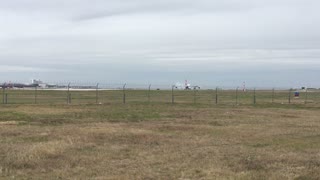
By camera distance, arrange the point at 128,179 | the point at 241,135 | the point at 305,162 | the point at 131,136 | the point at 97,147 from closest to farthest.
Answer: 1. the point at 128,179
2. the point at 305,162
3. the point at 97,147
4. the point at 131,136
5. the point at 241,135

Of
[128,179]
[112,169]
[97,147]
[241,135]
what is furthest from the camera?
[241,135]

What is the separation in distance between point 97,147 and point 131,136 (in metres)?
3.10

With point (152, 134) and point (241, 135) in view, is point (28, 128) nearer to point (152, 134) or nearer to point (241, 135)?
point (152, 134)

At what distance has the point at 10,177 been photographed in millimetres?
11188

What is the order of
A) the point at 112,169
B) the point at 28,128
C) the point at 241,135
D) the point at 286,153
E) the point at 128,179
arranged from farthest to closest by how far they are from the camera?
the point at 28,128, the point at 241,135, the point at 286,153, the point at 112,169, the point at 128,179

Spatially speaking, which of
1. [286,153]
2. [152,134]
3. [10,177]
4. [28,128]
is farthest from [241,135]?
[10,177]

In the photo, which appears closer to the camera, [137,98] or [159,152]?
[159,152]

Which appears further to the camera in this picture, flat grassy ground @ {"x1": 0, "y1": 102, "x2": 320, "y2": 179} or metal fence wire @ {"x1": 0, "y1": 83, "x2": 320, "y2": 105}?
metal fence wire @ {"x1": 0, "y1": 83, "x2": 320, "y2": 105}

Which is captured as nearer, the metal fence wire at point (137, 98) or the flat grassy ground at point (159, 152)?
the flat grassy ground at point (159, 152)

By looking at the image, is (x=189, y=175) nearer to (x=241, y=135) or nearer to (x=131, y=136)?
(x=131, y=136)

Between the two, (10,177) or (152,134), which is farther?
Result: (152,134)

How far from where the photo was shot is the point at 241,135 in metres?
20.6

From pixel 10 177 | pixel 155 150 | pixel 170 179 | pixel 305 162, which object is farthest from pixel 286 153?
pixel 10 177

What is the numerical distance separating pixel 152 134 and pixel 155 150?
4598mm
